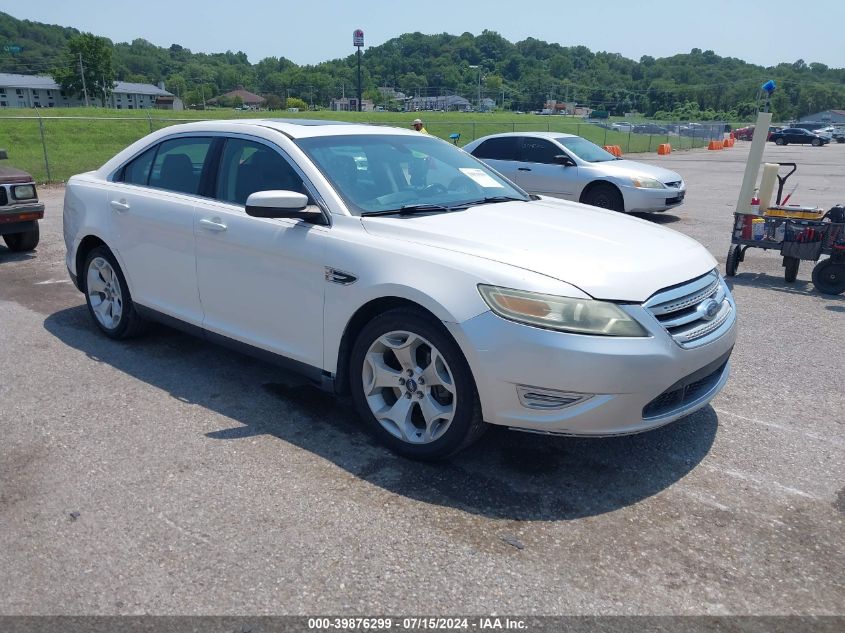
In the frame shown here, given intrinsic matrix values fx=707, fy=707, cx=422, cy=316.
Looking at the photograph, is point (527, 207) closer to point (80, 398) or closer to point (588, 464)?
point (588, 464)

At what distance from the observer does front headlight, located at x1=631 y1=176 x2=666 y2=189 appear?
471 inches

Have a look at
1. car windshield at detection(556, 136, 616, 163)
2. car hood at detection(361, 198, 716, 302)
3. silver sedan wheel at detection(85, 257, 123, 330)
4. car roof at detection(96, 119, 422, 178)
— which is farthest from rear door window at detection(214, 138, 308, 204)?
car windshield at detection(556, 136, 616, 163)

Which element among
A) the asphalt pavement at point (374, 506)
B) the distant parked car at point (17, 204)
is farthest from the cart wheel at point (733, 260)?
the distant parked car at point (17, 204)

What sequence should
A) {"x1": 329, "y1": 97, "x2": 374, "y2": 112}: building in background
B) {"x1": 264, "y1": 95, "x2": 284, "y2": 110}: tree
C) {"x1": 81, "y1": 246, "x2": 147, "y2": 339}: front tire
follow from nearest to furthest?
{"x1": 81, "y1": 246, "x2": 147, "y2": 339}: front tire < {"x1": 264, "y1": 95, "x2": 284, "y2": 110}: tree < {"x1": 329, "y1": 97, "x2": 374, "y2": 112}: building in background

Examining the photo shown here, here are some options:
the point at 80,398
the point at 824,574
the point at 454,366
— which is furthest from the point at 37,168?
the point at 824,574

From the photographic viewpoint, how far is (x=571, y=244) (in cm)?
361

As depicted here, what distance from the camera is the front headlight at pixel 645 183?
11961mm

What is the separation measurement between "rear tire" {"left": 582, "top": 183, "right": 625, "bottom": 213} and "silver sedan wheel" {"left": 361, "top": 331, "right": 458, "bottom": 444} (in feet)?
29.8

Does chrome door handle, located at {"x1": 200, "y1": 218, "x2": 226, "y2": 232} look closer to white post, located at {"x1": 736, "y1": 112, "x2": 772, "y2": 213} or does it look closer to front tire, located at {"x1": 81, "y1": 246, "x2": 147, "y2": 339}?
front tire, located at {"x1": 81, "y1": 246, "x2": 147, "y2": 339}

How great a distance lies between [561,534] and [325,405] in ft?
6.05

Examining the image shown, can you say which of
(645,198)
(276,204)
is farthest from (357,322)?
(645,198)

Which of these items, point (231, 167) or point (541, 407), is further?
point (231, 167)

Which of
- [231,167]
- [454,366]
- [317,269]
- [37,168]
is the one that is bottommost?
[37,168]

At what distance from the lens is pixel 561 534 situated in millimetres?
3020
